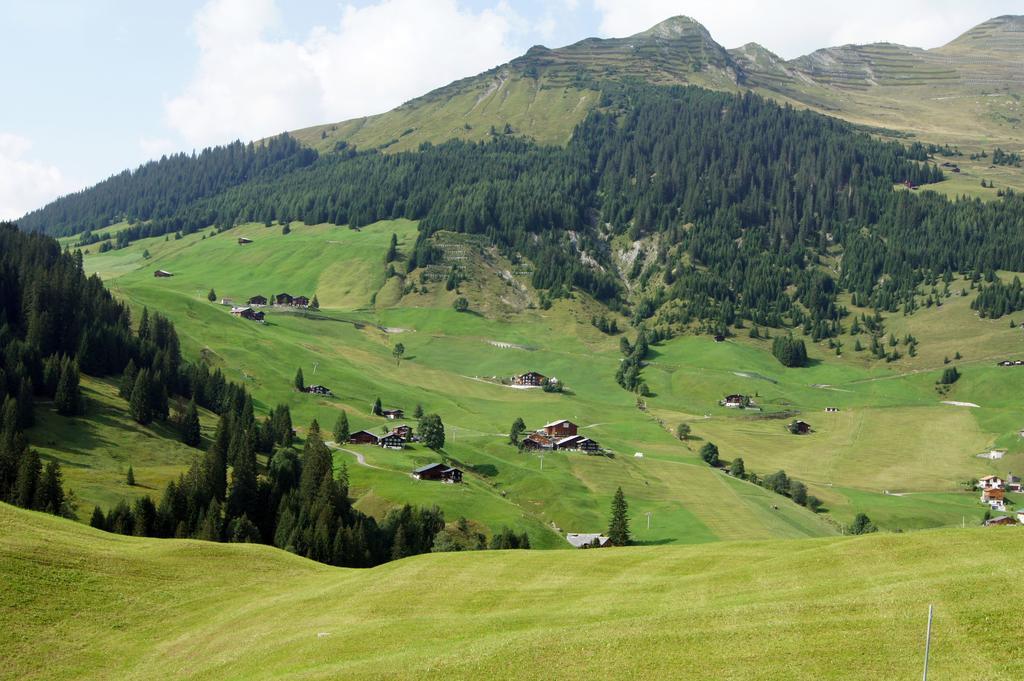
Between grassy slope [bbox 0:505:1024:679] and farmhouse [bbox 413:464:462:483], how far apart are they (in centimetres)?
8155

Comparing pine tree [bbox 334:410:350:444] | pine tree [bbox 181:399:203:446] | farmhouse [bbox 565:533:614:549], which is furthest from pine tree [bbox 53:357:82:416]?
farmhouse [bbox 565:533:614:549]

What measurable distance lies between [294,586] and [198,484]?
58113 mm

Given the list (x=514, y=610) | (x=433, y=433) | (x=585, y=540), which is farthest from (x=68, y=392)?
(x=514, y=610)

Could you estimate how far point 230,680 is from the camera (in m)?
48.3

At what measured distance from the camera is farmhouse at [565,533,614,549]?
13776 centimetres

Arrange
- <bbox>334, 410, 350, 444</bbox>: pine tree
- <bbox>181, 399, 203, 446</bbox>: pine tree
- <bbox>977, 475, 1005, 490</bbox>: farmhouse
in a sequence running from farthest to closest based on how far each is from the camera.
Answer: <bbox>977, 475, 1005, 490</bbox>: farmhouse → <bbox>334, 410, 350, 444</bbox>: pine tree → <bbox>181, 399, 203, 446</bbox>: pine tree

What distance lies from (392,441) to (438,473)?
30349mm

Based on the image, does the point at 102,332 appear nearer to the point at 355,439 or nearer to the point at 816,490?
the point at 355,439

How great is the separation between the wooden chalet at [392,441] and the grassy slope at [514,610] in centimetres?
10929

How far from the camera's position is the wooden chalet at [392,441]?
625 feet

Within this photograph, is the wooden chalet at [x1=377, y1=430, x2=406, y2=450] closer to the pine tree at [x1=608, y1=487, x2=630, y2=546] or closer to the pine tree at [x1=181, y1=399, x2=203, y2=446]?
the pine tree at [x1=181, y1=399, x2=203, y2=446]

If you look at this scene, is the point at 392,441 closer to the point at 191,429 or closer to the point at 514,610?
the point at 191,429

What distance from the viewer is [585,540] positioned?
144m

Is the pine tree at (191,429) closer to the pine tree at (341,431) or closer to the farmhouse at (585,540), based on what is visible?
the pine tree at (341,431)
